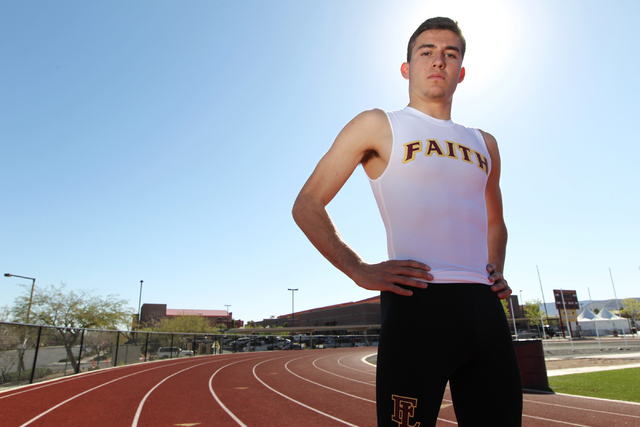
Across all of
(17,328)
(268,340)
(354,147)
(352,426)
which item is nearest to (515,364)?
(354,147)

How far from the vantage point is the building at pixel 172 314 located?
9281 cm

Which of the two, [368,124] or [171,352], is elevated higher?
[368,124]

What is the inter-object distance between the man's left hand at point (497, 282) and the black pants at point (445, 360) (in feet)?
0.22

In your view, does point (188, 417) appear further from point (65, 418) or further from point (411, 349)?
point (411, 349)

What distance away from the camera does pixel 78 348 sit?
20266 millimetres

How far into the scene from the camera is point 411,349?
135 cm

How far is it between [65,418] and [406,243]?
36.9ft

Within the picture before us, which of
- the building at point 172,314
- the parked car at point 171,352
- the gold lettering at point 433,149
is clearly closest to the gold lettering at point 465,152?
the gold lettering at point 433,149

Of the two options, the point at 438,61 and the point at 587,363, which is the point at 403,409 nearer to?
the point at 438,61

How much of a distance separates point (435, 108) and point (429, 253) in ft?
2.55

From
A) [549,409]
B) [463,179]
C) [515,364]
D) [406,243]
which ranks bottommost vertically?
[549,409]

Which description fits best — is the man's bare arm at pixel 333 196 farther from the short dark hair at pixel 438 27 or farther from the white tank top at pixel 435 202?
the short dark hair at pixel 438 27

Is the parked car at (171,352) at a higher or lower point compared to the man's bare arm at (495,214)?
lower

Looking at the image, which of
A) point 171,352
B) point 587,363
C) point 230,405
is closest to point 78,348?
point 171,352
